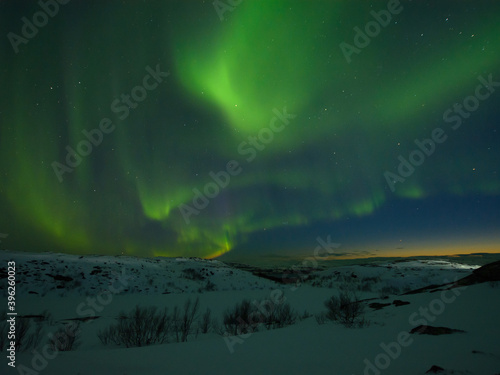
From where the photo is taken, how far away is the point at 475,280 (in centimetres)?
865

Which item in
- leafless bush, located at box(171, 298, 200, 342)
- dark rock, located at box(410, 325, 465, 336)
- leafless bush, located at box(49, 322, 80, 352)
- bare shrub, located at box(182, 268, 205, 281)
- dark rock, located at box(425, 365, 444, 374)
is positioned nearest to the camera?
dark rock, located at box(425, 365, 444, 374)

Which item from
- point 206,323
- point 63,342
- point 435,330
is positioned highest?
point 63,342

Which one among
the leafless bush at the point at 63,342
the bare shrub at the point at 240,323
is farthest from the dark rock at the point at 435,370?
the leafless bush at the point at 63,342

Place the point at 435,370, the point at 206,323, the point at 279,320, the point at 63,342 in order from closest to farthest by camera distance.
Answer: the point at 435,370, the point at 63,342, the point at 206,323, the point at 279,320

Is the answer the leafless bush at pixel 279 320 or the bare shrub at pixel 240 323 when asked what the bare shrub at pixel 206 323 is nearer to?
the bare shrub at pixel 240 323

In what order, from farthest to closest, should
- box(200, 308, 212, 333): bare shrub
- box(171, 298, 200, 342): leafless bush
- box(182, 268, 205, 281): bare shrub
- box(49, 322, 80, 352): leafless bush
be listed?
box(182, 268, 205, 281): bare shrub
box(200, 308, 212, 333): bare shrub
box(171, 298, 200, 342): leafless bush
box(49, 322, 80, 352): leafless bush

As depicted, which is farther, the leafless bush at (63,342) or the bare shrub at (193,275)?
the bare shrub at (193,275)

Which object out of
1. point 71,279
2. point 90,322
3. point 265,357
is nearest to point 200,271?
point 71,279

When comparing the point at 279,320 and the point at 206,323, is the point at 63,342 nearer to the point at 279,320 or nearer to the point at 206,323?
the point at 206,323

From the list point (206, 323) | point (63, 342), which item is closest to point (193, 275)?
point (206, 323)

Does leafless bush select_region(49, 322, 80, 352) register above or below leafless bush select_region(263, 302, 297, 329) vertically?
above

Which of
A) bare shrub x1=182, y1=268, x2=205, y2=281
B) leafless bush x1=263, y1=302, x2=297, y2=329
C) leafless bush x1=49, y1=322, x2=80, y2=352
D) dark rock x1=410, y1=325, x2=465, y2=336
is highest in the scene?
bare shrub x1=182, y1=268, x2=205, y2=281

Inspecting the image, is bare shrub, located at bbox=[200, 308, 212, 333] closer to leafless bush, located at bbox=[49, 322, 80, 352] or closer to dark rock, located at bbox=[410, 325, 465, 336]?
leafless bush, located at bbox=[49, 322, 80, 352]

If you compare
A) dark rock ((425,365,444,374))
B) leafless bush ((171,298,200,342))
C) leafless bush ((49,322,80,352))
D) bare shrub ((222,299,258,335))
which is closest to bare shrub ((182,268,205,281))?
bare shrub ((222,299,258,335))
